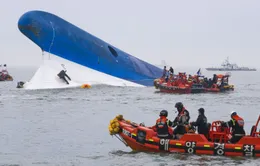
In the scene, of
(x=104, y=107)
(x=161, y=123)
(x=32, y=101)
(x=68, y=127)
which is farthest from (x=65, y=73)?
(x=161, y=123)

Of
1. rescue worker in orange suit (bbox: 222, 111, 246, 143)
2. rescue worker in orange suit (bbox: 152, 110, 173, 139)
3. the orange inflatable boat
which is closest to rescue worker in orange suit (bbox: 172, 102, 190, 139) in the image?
rescue worker in orange suit (bbox: 152, 110, 173, 139)

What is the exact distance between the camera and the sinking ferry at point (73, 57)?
2159 inches

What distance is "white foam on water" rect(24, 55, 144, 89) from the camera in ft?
180

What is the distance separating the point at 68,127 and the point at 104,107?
1179cm

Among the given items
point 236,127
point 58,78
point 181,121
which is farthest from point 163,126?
point 58,78

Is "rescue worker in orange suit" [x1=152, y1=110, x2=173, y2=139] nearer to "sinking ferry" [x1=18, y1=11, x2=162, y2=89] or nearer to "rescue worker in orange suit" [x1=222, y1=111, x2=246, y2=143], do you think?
"rescue worker in orange suit" [x1=222, y1=111, x2=246, y2=143]

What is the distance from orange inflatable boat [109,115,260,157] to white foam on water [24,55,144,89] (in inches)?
1401

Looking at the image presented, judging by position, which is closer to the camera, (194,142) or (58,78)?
(194,142)

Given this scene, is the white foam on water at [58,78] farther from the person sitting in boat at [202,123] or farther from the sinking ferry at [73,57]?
the person sitting in boat at [202,123]

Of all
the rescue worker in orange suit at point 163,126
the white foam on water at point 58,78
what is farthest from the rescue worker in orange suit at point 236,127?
the white foam on water at point 58,78

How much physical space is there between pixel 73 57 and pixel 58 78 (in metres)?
3.50

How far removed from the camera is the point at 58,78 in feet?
181

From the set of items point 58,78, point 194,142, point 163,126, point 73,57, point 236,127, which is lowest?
point 194,142

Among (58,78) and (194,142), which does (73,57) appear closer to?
(58,78)
